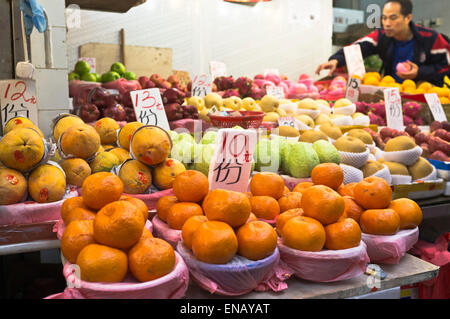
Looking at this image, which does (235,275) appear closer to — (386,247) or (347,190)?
(386,247)

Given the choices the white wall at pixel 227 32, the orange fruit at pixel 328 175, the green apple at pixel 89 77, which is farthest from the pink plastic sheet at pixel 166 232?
the white wall at pixel 227 32

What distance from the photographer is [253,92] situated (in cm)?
393

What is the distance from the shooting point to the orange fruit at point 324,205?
4.57 feet

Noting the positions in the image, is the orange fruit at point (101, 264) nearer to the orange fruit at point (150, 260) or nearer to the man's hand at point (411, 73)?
the orange fruit at point (150, 260)

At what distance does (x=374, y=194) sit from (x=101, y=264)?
1078 millimetres

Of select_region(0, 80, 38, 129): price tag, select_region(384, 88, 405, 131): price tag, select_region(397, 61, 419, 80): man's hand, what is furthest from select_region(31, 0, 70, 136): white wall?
select_region(397, 61, 419, 80): man's hand

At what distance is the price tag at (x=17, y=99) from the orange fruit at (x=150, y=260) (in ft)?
4.38

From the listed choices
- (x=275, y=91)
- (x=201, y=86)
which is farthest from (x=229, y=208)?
(x=275, y=91)

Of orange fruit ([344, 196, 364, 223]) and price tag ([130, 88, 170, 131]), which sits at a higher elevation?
price tag ([130, 88, 170, 131])

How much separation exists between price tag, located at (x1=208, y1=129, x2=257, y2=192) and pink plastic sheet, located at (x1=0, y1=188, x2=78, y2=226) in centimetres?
68

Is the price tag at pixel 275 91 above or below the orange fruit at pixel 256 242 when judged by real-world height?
above

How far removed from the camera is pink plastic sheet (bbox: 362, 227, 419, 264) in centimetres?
153

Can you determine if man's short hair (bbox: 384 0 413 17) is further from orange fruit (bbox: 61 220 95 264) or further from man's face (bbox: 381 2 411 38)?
orange fruit (bbox: 61 220 95 264)
